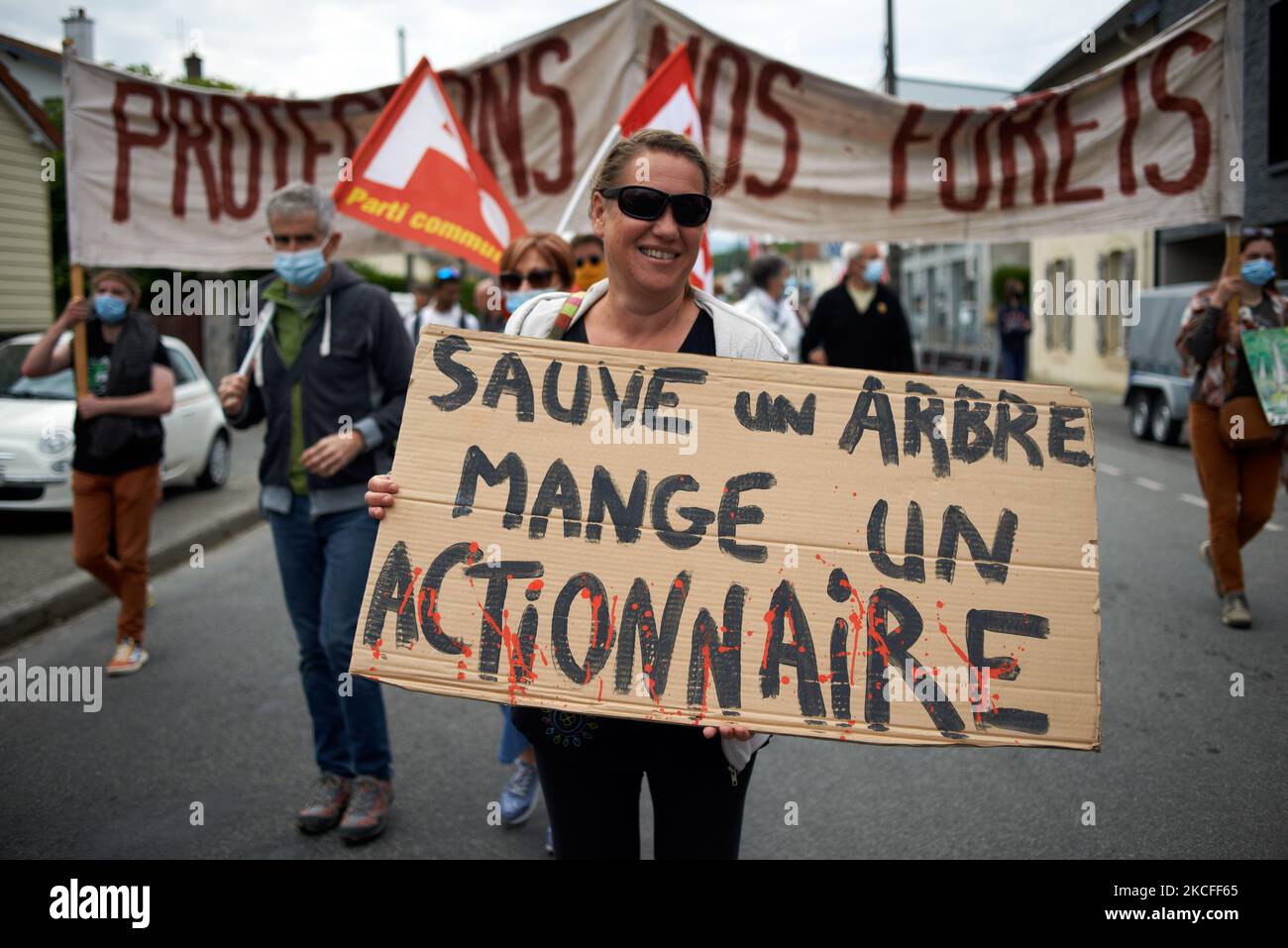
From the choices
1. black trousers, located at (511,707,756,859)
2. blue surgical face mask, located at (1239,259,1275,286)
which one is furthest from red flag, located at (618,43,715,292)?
black trousers, located at (511,707,756,859)

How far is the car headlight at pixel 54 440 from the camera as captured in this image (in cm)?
865

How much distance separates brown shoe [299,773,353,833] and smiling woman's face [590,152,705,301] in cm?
243

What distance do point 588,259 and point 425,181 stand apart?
87 cm

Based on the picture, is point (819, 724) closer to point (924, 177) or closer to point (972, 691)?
point (972, 691)

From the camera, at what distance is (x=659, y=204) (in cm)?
216

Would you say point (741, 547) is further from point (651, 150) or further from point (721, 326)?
point (651, 150)

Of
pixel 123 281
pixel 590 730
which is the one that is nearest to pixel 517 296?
pixel 590 730

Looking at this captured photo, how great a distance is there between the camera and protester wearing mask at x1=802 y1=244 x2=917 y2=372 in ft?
24.0

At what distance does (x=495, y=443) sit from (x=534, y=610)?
14.4 inches

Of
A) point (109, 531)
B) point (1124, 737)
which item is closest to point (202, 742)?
point (109, 531)

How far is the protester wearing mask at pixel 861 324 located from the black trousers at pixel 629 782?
17.7ft

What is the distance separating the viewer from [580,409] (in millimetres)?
2156

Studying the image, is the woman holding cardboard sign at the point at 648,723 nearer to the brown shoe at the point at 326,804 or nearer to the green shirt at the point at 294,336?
the green shirt at the point at 294,336

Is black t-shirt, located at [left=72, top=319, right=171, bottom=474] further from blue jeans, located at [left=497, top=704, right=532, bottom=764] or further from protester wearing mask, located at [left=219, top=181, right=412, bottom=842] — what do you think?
blue jeans, located at [left=497, top=704, right=532, bottom=764]
